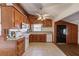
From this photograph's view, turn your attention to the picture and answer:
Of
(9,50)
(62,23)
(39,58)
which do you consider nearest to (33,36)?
(62,23)

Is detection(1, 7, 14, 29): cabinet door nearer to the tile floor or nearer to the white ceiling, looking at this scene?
the white ceiling

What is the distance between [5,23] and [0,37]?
1.62 ft

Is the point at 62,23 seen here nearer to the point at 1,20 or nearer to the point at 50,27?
the point at 50,27

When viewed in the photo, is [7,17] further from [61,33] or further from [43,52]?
[61,33]

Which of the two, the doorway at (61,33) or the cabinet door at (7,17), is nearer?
the cabinet door at (7,17)

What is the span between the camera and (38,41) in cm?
1143

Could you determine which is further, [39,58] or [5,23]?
[5,23]

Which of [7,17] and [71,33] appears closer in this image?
[7,17]

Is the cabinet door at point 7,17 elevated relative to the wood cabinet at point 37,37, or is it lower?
elevated

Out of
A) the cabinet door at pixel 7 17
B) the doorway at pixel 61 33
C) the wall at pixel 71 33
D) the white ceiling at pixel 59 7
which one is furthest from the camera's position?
the doorway at pixel 61 33

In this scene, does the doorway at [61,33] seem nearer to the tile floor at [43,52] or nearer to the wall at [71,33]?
the wall at [71,33]

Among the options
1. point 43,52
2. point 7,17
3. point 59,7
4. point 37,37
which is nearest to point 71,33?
point 37,37

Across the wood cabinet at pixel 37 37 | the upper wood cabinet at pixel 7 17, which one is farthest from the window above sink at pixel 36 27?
the upper wood cabinet at pixel 7 17

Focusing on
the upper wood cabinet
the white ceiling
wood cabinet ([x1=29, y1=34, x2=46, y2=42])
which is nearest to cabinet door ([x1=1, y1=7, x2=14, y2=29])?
the upper wood cabinet
